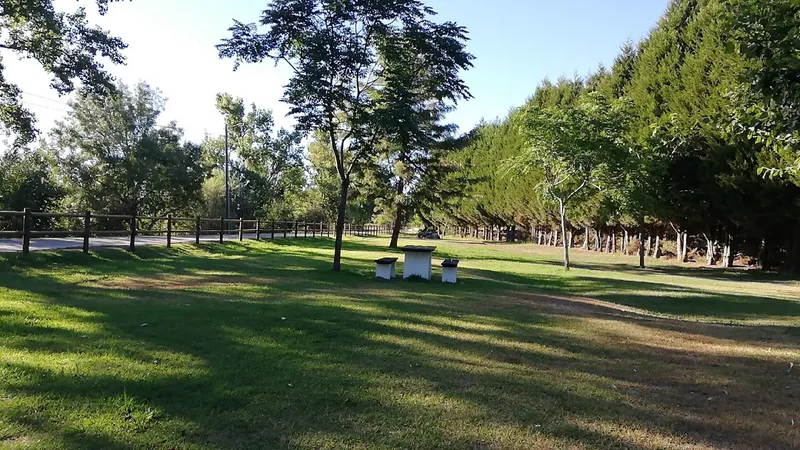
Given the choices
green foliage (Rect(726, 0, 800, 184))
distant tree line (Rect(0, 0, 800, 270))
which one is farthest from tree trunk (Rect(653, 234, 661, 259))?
green foliage (Rect(726, 0, 800, 184))

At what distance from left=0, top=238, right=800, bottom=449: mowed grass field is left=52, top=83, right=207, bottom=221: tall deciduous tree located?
27790 mm

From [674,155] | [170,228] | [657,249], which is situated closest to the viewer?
[170,228]

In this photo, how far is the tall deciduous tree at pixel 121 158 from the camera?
115ft

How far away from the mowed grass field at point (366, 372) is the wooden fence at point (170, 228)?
309 centimetres

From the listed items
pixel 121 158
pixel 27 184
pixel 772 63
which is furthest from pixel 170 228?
pixel 121 158

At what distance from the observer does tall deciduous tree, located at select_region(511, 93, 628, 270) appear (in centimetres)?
2044

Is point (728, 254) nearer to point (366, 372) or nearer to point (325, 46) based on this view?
point (325, 46)

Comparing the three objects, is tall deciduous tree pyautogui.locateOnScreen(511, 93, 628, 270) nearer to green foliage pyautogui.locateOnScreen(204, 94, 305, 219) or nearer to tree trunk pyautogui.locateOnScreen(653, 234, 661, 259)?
tree trunk pyautogui.locateOnScreen(653, 234, 661, 259)

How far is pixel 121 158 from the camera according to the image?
3581 centimetres

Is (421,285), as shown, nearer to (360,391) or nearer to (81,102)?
(360,391)

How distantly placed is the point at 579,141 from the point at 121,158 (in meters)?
29.5

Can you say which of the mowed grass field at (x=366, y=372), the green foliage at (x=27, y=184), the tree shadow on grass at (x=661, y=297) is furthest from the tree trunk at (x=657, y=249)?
the green foliage at (x=27, y=184)

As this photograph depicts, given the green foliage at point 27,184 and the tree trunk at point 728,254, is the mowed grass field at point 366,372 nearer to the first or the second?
the tree trunk at point 728,254

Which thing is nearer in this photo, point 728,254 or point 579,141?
point 579,141
